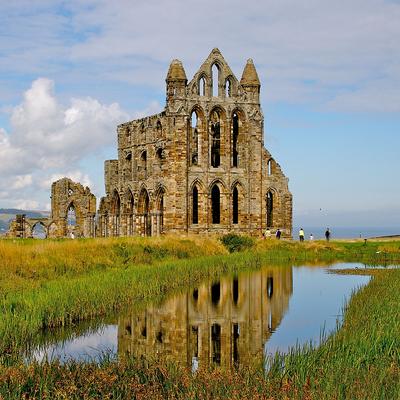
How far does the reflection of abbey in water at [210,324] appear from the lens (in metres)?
17.5

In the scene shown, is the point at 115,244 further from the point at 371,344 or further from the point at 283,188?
the point at 283,188

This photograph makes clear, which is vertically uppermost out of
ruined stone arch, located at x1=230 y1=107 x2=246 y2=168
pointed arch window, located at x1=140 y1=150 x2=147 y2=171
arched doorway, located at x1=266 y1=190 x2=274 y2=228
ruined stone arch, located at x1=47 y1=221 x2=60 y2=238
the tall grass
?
ruined stone arch, located at x1=230 y1=107 x2=246 y2=168

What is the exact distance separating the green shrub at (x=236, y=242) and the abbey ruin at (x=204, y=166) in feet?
23.1

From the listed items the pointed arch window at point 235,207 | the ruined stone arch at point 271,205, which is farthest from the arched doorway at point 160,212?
the ruined stone arch at point 271,205

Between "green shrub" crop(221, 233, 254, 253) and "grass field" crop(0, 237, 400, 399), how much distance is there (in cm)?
585

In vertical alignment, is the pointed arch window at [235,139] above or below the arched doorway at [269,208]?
above

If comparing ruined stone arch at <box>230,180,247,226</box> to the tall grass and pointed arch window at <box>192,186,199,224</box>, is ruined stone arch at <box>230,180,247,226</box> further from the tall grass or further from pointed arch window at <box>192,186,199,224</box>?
the tall grass

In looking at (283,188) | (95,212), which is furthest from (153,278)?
(95,212)

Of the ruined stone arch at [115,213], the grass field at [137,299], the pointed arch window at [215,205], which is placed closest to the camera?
the grass field at [137,299]

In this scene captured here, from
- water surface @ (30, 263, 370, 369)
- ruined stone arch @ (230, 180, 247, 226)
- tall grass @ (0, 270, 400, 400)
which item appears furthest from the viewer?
ruined stone arch @ (230, 180, 247, 226)

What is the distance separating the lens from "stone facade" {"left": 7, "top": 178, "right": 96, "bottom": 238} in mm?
67562

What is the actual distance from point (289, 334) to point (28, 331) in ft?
23.4

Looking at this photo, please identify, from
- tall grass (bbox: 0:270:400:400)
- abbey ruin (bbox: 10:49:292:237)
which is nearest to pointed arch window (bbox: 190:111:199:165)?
abbey ruin (bbox: 10:49:292:237)

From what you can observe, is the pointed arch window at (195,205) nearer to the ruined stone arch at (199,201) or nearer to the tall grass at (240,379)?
the ruined stone arch at (199,201)
